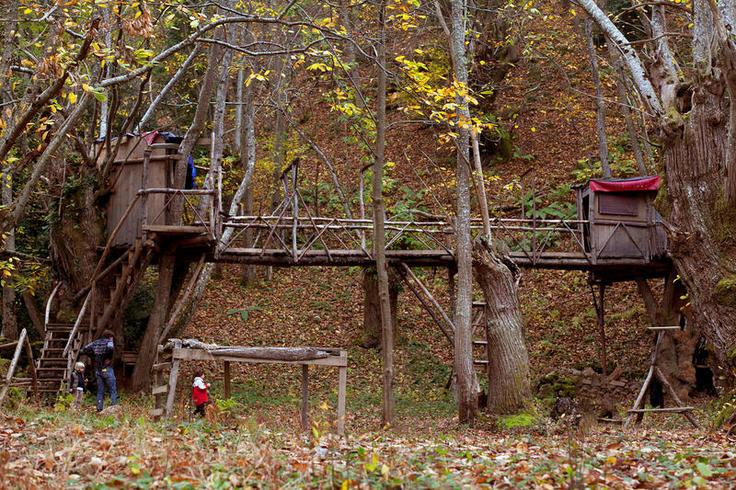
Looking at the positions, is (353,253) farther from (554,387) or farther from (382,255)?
(554,387)

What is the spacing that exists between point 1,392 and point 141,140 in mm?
9109

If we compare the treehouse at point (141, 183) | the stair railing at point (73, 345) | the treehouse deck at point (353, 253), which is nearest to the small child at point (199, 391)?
the stair railing at point (73, 345)

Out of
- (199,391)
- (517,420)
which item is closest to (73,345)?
(199,391)

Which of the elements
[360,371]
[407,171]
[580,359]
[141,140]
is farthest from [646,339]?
[141,140]

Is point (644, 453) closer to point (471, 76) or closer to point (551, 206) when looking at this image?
point (551, 206)

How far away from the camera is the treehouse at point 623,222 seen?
70.9 ft

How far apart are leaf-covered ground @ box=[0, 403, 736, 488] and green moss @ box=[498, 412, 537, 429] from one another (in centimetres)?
609

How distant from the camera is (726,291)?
37.6 ft

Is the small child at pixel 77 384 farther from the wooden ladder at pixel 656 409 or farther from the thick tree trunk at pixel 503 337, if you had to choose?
the wooden ladder at pixel 656 409

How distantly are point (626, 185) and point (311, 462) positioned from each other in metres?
16.9

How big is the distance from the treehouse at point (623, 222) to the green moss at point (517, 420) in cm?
721

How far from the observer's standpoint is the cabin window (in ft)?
71.9

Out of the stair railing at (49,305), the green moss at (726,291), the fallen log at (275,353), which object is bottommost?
the fallen log at (275,353)

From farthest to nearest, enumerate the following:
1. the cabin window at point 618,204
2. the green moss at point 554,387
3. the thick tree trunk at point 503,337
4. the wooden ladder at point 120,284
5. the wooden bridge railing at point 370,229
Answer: the cabin window at point 618,204 < the green moss at point 554,387 < the wooden bridge railing at point 370,229 < the wooden ladder at point 120,284 < the thick tree trunk at point 503,337
